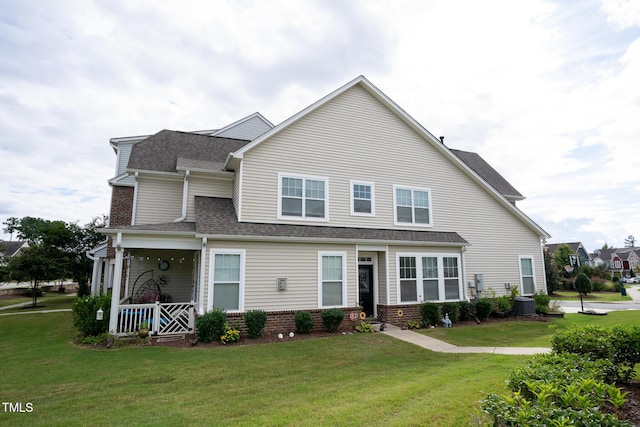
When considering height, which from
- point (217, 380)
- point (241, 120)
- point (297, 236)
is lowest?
point (217, 380)

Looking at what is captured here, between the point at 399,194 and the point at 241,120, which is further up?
the point at 241,120

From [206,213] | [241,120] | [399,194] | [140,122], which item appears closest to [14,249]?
[140,122]

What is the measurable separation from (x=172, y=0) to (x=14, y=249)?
242ft

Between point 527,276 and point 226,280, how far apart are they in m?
15.0

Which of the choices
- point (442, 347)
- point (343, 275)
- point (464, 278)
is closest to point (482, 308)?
point (464, 278)

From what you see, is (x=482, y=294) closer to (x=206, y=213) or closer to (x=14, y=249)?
(x=206, y=213)

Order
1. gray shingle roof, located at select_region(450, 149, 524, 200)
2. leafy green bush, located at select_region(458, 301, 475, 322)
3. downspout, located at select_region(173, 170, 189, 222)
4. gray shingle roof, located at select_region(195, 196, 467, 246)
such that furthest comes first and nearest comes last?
gray shingle roof, located at select_region(450, 149, 524, 200) < leafy green bush, located at select_region(458, 301, 475, 322) < downspout, located at select_region(173, 170, 189, 222) < gray shingle roof, located at select_region(195, 196, 467, 246)

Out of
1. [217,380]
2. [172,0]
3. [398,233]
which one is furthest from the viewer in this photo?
[398,233]

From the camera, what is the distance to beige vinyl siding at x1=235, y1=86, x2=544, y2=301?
1284 cm

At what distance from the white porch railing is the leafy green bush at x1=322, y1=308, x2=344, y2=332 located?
4457 millimetres

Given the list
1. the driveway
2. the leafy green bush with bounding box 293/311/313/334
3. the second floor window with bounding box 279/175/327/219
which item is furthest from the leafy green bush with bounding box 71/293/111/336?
the driveway

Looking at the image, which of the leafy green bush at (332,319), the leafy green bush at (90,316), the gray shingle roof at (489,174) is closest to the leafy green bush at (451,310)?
the leafy green bush at (332,319)

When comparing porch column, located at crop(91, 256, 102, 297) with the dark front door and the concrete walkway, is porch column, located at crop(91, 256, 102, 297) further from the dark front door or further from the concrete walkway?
the concrete walkway

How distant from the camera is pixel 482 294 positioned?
15.4 metres
